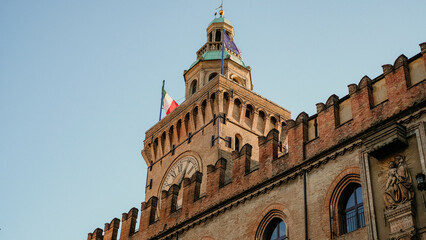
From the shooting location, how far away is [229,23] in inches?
1788

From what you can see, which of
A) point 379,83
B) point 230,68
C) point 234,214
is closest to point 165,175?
point 230,68

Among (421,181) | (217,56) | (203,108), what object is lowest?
(421,181)

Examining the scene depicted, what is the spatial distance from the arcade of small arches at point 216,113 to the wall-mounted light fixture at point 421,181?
18.8 m

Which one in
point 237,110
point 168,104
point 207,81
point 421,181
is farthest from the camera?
point 168,104

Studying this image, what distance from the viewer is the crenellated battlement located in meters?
19.4

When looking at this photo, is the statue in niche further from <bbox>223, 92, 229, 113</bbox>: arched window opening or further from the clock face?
<bbox>223, 92, 229, 113</bbox>: arched window opening

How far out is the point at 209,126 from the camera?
35.4m

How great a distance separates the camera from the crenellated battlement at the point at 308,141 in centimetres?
1944

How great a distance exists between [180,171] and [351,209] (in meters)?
17.7

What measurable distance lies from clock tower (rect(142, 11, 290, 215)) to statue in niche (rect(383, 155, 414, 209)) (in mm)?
14874

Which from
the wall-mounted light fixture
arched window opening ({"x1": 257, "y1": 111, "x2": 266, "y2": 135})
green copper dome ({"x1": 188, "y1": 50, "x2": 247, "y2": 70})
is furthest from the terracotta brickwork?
green copper dome ({"x1": 188, "y1": 50, "x2": 247, "y2": 70})

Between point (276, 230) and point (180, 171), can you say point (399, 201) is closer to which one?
point (276, 230)

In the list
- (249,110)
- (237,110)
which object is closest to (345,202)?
(237,110)

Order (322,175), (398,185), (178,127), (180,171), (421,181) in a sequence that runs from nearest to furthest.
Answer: (421,181)
(398,185)
(322,175)
(180,171)
(178,127)
